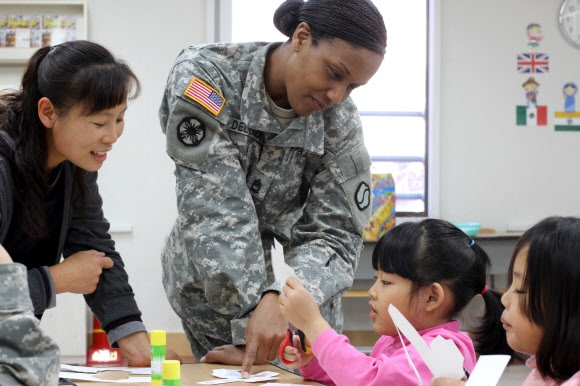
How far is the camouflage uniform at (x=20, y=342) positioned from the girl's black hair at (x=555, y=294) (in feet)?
2.34

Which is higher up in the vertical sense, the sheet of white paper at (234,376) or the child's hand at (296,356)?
the child's hand at (296,356)

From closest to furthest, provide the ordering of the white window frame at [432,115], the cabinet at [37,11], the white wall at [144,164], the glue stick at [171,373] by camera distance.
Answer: the glue stick at [171,373] → the cabinet at [37,11] → the white wall at [144,164] → the white window frame at [432,115]

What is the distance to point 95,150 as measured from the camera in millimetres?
1653

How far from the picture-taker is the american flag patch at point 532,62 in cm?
557

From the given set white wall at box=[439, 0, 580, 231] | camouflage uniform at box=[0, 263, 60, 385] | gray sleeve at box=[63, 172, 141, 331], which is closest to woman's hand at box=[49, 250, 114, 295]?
gray sleeve at box=[63, 172, 141, 331]

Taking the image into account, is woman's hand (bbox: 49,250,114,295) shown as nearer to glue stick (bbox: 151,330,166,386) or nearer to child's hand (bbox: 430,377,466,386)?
glue stick (bbox: 151,330,166,386)

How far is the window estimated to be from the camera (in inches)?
217

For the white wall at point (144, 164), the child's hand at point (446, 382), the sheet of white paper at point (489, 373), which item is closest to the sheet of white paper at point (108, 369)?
the child's hand at point (446, 382)

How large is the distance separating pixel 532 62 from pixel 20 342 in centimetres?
524

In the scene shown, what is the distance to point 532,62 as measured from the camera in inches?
219

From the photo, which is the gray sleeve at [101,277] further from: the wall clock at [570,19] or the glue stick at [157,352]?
the wall clock at [570,19]

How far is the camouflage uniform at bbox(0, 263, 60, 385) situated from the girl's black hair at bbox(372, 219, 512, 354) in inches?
37.4

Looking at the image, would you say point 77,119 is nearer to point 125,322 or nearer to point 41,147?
point 41,147

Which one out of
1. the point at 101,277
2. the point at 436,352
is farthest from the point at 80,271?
the point at 436,352
